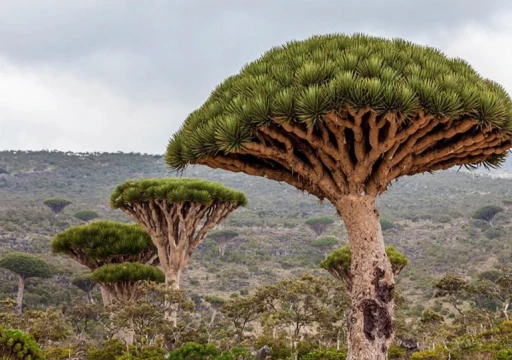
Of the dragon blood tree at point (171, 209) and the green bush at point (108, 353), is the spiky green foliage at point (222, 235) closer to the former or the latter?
the dragon blood tree at point (171, 209)

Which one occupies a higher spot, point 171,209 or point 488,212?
point 488,212

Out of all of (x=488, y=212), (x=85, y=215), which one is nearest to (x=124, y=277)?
(x=85, y=215)

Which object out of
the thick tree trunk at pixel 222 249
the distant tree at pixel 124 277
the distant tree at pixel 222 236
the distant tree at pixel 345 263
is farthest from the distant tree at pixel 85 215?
→ the distant tree at pixel 345 263

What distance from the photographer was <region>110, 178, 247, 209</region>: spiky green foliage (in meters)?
14.9

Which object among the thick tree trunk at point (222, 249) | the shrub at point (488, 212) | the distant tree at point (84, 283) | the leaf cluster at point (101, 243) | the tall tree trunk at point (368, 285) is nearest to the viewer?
the tall tree trunk at point (368, 285)

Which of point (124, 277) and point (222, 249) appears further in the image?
point (222, 249)

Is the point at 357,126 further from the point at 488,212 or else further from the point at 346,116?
the point at 488,212

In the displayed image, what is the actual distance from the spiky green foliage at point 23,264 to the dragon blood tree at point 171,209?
20.4 meters

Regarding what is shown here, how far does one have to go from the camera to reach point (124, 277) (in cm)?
1636

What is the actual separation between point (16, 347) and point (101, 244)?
9874mm

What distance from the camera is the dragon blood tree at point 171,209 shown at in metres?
15.1

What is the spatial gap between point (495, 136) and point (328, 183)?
9.04ft

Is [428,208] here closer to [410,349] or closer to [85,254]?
[410,349]

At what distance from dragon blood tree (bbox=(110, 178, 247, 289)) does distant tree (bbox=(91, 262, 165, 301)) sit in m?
1.41
